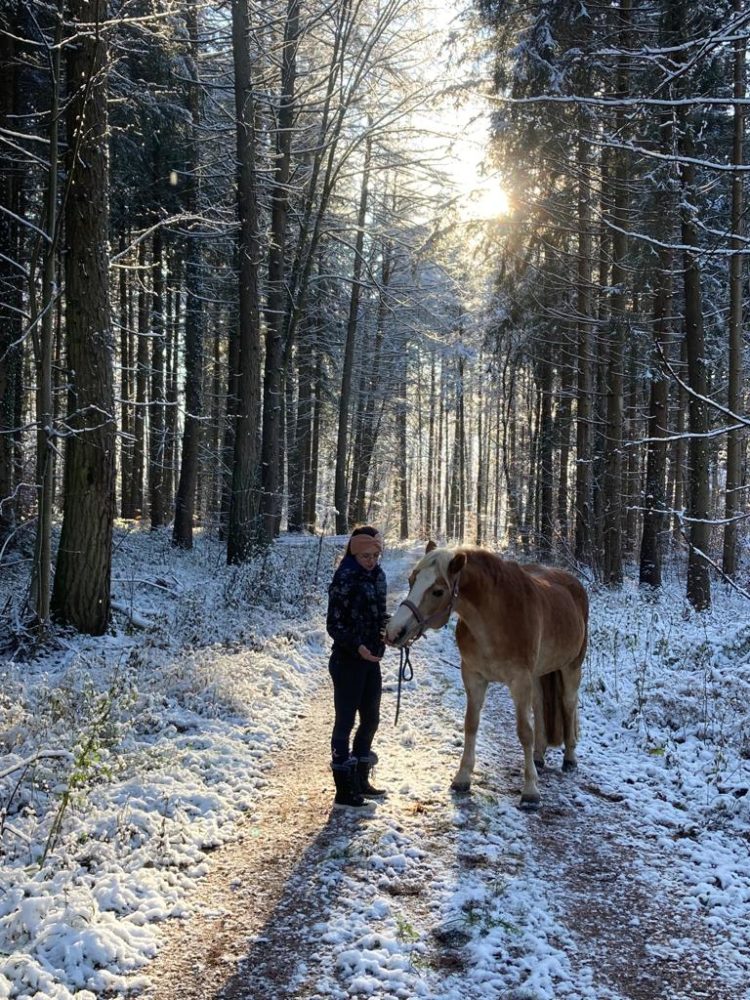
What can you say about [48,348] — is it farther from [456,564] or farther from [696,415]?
[696,415]

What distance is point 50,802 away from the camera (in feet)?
15.4

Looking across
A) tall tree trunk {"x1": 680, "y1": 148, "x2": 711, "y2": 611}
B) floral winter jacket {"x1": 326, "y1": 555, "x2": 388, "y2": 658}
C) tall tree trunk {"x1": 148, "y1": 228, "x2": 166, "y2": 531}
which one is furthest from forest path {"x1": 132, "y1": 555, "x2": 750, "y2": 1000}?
tall tree trunk {"x1": 148, "y1": 228, "x2": 166, "y2": 531}

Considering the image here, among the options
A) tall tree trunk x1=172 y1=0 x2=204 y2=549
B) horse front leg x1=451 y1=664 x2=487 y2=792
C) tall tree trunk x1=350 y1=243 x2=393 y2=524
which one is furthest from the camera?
tall tree trunk x1=350 y1=243 x2=393 y2=524

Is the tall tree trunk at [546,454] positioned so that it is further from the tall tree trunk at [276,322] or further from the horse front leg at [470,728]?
the horse front leg at [470,728]

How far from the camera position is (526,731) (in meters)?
5.46

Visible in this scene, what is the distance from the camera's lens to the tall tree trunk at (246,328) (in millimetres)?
13945

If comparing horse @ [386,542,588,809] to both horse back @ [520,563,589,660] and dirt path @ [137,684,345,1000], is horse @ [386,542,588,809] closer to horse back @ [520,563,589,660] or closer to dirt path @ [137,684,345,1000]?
horse back @ [520,563,589,660]

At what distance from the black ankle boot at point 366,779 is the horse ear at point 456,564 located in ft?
5.71

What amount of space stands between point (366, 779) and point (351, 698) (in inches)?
27.0

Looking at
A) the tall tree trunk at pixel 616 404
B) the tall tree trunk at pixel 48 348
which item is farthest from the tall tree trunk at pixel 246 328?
the tall tree trunk at pixel 616 404

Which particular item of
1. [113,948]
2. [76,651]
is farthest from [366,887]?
[76,651]

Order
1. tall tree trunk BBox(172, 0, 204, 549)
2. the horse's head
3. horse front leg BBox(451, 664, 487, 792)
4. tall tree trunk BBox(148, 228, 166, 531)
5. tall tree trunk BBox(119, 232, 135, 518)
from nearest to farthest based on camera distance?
the horse's head → horse front leg BBox(451, 664, 487, 792) → tall tree trunk BBox(172, 0, 204, 549) → tall tree trunk BBox(148, 228, 166, 531) → tall tree trunk BBox(119, 232, 135, 518)

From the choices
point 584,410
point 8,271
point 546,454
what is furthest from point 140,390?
point 584,410

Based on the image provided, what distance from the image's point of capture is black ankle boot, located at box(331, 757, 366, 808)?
17.4ft
